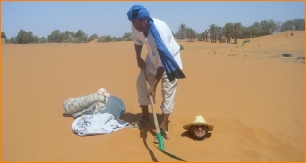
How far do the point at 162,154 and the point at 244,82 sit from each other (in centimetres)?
431

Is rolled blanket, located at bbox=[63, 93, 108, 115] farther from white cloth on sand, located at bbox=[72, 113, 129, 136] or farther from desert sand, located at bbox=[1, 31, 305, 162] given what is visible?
white cloth on sand, located at bbox=[72, 113, 129, 136]

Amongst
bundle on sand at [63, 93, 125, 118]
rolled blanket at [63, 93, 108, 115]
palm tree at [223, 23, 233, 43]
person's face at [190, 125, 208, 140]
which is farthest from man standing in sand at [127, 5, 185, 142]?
palm tree at [223, 23, 233, 43]

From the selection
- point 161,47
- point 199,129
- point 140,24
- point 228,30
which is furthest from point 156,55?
point 228,30

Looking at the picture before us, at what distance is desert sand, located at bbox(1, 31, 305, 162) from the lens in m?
3.46

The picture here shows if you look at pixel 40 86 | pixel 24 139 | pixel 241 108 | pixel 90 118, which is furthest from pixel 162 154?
pixel 40 86

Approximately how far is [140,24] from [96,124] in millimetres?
1396

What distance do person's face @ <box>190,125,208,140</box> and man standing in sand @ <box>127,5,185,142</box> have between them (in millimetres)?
351

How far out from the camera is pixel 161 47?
3551 mm

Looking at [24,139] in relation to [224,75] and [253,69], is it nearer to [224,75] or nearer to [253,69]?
[224,75]

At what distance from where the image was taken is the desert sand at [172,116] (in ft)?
11.4

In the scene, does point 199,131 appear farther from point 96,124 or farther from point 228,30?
point 228,30

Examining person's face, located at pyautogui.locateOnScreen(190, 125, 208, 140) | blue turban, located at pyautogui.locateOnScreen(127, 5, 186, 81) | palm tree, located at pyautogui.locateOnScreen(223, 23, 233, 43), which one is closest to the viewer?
blue turban, located at pyautogui.locateOnScreen(127, 5, 186, 81)

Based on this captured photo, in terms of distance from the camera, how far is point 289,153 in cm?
358

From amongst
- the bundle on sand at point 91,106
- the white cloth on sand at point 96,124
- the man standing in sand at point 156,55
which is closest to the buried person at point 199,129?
the man standing in sand at point 156,55
